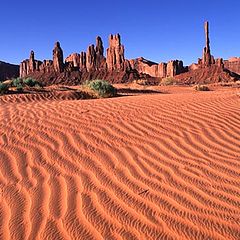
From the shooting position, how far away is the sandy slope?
123 inches

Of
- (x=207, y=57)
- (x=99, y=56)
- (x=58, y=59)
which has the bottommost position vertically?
(x=207, y=57)

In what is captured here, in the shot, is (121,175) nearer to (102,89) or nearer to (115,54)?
(102,89)

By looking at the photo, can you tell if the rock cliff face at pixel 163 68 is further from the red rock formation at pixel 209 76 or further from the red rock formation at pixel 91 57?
the red rock formation at pixel 209 76

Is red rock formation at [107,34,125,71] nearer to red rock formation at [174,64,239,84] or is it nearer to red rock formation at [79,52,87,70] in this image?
red rock formation at [79,52,87,70]

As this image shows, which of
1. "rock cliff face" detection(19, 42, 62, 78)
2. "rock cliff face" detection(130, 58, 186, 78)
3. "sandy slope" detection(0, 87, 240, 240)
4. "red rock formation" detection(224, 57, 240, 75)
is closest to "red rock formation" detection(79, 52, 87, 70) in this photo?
"rock cliff face" detection(19, 42, 62, 78)

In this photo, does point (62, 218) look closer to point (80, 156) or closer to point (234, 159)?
point (80, 156)

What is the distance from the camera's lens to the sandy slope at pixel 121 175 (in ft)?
10.3

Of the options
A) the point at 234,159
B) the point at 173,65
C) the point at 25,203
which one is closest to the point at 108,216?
the point at 25,203

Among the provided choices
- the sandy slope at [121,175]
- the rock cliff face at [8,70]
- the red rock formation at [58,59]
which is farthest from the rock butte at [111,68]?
the sandy slope at [121,175]

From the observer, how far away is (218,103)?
8.18m

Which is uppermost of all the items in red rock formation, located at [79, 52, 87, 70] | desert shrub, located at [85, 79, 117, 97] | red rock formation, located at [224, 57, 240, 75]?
red rock formation, located at [79, 52, 87, 70]

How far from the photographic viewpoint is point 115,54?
83.0m

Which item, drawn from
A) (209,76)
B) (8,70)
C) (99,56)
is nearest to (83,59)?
(99,56)

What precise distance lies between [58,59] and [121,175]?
8421 centimetres
